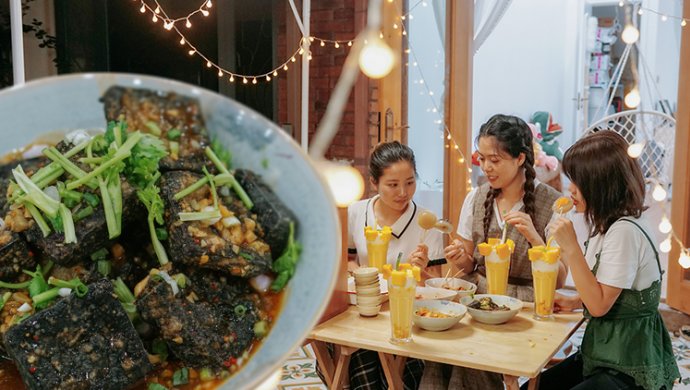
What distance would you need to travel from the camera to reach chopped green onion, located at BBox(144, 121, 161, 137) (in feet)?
1.75

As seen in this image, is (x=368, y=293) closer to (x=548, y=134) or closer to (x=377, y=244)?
(x=377, y=244)

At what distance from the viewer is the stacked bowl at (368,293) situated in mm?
1923

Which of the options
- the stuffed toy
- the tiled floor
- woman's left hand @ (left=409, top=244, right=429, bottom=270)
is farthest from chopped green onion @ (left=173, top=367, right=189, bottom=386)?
the stuffed toy

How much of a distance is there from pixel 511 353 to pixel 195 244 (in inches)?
48.9

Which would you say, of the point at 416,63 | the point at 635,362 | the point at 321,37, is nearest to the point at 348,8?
the point at 321,37

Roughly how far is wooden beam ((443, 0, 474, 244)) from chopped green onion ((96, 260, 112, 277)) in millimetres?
3966

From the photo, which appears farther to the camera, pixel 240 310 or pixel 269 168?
pixel 240 310

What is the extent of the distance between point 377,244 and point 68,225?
1633 millimetres

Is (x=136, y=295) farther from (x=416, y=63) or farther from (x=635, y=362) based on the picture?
(x=416, y=63)

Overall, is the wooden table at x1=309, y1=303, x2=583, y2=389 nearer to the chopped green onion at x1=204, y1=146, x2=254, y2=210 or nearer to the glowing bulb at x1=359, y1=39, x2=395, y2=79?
the glowing bulb at x1=359, y1=39, x2=395, y2=79

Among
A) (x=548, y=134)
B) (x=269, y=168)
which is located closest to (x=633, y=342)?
(x=269, y=168)

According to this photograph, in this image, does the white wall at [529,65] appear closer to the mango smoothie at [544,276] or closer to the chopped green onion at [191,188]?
the mango smoothie at [544,276]

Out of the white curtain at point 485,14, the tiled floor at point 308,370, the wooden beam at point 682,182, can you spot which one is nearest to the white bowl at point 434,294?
the tiled floor at point 308,370

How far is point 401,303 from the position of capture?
1679 mm
